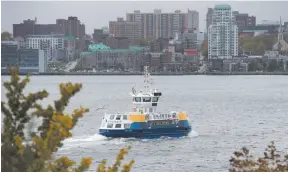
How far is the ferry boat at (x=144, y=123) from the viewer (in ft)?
71.2

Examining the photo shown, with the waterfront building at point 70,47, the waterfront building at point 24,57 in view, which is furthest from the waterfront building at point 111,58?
the waterfront building at point 70,47

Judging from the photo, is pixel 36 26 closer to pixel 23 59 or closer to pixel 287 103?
pixel 23 59

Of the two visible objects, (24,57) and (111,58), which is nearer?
(24,57)

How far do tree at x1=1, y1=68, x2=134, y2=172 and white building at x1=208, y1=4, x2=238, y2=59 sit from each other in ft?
349

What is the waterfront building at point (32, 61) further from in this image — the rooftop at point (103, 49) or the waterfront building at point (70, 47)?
the waterfront building at point (70, 47)

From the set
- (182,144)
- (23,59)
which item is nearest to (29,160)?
(182,144)

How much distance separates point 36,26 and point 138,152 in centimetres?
11860

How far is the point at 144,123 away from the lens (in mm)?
21922

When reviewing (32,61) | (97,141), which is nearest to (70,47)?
(32,61)

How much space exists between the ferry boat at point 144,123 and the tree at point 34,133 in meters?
16.4

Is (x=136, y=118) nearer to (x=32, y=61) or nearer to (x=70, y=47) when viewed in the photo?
(x=32, y=61)

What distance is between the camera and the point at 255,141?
2156 cm

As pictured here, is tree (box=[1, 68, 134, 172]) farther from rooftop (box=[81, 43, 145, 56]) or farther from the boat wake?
rooftop (box=[81, 43, 145, 56])

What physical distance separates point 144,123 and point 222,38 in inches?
3720
